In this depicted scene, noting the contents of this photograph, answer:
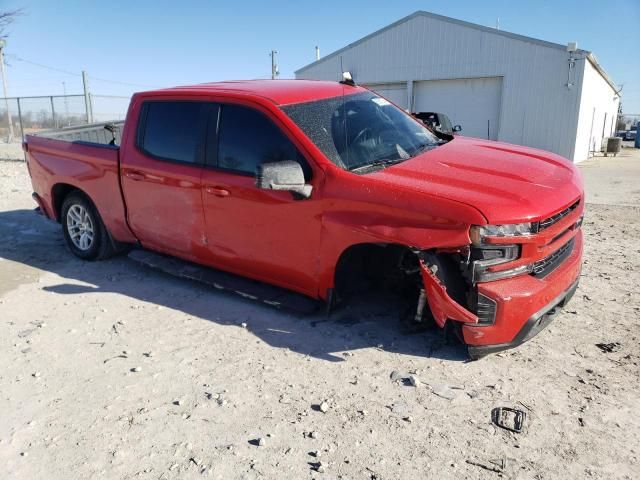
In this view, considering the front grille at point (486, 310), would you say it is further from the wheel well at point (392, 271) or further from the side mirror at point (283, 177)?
the side mirror at point (283, 177)

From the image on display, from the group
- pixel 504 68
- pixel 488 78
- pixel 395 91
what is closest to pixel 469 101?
pixel 488 78

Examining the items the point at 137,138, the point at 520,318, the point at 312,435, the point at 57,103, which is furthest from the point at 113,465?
the point at 57,103

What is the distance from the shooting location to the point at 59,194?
19.1 feet

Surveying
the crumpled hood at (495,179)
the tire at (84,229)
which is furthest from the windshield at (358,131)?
the tire at (84,229)

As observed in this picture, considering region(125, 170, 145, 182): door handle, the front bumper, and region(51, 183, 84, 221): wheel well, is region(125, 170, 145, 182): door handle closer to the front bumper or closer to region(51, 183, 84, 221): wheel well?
region(51, 183, 84, 221): wheel well

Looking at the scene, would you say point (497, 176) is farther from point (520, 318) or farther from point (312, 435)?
point (312, 435)

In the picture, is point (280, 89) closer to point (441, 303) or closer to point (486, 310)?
point (441, 303)

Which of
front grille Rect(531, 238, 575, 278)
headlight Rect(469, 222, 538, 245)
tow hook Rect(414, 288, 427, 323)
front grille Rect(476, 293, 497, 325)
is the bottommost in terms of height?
tow hook Rect(414, 288, 427, 323)

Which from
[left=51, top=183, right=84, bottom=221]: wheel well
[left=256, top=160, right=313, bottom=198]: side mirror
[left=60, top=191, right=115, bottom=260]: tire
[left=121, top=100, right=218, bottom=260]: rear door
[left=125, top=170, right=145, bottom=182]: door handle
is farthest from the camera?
[left=51, top=183, right=84, bottom=221]: wheel well

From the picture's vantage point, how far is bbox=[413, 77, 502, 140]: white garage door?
20.0 metres

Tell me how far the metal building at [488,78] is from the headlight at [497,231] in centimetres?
1777

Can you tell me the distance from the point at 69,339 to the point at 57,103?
1896cm

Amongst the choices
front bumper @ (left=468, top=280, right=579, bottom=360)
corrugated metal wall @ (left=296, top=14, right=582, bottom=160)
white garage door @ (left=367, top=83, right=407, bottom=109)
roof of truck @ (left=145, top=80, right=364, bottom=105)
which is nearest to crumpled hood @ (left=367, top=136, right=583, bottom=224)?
front bumper @ (left=468, top=280, right=579, bottom=360)

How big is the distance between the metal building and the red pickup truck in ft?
53.7
